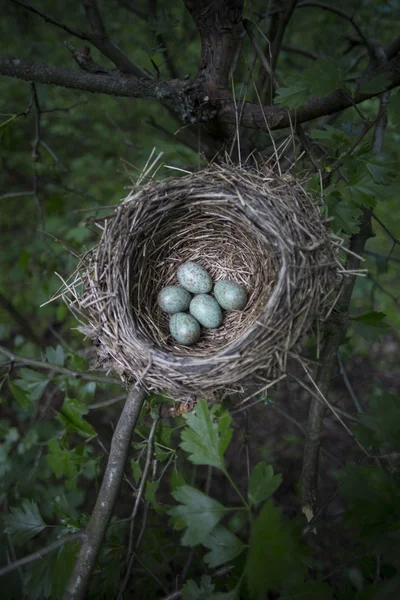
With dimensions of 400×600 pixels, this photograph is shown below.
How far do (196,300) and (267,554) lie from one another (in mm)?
1237

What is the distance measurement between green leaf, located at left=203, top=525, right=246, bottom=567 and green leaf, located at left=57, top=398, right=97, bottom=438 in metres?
0.71

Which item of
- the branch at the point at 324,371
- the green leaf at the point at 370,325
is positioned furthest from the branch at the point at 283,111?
the green leaf at the point at 370,325

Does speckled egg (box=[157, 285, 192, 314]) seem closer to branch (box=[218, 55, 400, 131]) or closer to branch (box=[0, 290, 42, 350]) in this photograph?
branch (box=[218, 55, 400, 131])

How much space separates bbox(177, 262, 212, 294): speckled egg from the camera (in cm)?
200

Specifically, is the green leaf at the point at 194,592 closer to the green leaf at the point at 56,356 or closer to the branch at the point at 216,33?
the green leaf at the point at 56,356

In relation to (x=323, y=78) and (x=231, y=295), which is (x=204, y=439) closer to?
(x=231, y=295)

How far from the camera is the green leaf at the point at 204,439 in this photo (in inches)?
47.6

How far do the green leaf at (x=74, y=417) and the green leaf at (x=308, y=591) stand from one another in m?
0.95

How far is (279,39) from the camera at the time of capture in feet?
6.02

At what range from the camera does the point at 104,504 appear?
54.1 inches

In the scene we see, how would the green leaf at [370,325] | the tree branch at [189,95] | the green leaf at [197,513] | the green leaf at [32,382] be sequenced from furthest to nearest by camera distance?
the green leaf at [32,382], the green leaf at [370,325], the tree branch at [189,95], the green leaf at [197,513]

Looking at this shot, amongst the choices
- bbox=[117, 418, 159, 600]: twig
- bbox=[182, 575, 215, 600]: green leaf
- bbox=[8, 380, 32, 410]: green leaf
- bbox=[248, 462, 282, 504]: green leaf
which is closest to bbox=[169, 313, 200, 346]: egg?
bbox=[117, 418, 159, 600]: twig

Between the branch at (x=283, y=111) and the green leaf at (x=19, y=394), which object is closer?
the branch at (x=283, y=111)

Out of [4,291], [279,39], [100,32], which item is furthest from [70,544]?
[4,291]
